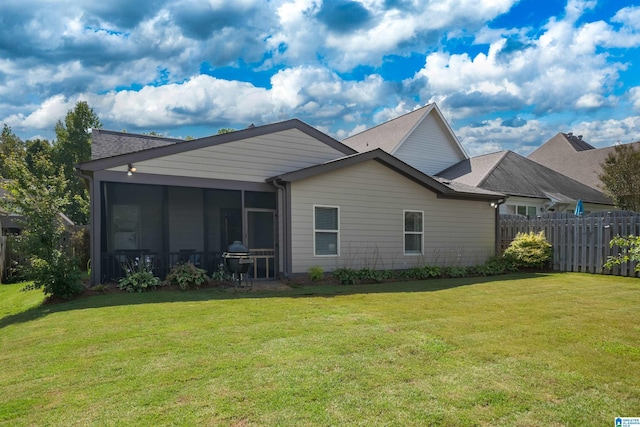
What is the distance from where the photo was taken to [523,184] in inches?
826

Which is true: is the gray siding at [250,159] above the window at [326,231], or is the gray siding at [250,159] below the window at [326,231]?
above

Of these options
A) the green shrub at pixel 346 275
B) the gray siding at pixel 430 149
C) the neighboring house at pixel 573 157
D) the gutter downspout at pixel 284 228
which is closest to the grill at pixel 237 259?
the gutter downspout at pixel 284 228

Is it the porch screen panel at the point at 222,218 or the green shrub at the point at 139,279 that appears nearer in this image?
the green shrub at the point at 139,279

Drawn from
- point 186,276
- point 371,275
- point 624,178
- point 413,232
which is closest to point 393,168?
point 413,232

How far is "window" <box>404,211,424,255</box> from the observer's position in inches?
500

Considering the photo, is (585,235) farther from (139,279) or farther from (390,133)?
(139,279)

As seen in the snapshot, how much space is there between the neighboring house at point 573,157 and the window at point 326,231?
2283cm

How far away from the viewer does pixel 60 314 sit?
6859 millimetres

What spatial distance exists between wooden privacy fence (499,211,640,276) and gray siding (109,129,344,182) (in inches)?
311

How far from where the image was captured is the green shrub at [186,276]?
31.3 ft

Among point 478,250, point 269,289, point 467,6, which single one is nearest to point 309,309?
point 269,289

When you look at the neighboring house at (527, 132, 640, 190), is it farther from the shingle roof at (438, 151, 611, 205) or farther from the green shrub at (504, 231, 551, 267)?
the green shrub at (504, 231, 551, 267)

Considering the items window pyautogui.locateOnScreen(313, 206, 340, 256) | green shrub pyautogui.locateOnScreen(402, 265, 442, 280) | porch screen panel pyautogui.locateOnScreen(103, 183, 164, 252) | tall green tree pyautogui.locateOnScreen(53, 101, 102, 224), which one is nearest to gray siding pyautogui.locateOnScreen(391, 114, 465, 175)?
green shrub pyautogui.locateOnScreen(402, 265, 442, 280)

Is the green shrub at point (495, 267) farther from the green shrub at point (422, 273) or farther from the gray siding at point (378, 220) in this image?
the green shrub at point (422, 273)
